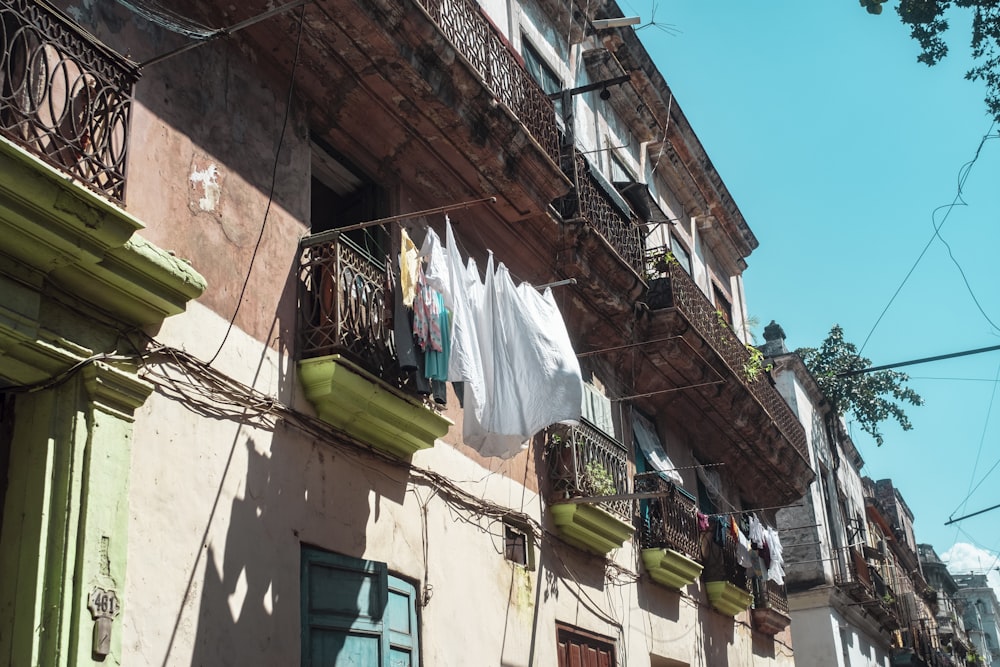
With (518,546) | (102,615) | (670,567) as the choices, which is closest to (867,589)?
(670,567)

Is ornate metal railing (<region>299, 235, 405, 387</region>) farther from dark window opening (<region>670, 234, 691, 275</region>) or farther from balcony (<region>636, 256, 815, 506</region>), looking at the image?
dark window opening (<region>670, 234, 691, 275</region>)

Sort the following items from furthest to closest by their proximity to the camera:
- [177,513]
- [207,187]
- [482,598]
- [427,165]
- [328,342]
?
1. [427,165]
2. [482,598]
3. [328,342]
4. [207,187]
5. [177,513]

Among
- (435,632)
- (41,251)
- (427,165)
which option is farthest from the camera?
(427,165)

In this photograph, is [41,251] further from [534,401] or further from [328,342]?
[534,401]

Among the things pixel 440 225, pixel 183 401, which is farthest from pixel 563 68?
pixel 183 401

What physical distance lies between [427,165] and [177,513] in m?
4.48

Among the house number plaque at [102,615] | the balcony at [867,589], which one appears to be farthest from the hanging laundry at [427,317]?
the balcony at [867,589]

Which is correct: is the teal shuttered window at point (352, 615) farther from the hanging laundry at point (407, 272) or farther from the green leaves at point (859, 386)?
the green leaves at point (859, 386)

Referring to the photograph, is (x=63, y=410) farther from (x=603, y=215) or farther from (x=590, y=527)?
(x=603, y=215)

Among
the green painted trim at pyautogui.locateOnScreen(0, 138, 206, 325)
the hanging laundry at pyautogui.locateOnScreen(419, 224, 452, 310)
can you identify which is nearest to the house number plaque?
the green painted trim at pyautogui.locateOnScreen(0, 138, 206, 325)

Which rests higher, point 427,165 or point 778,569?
point 427,165

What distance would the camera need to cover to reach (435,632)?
329 inches

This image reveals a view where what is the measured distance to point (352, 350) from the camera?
776 cm

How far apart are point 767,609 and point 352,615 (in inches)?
446
